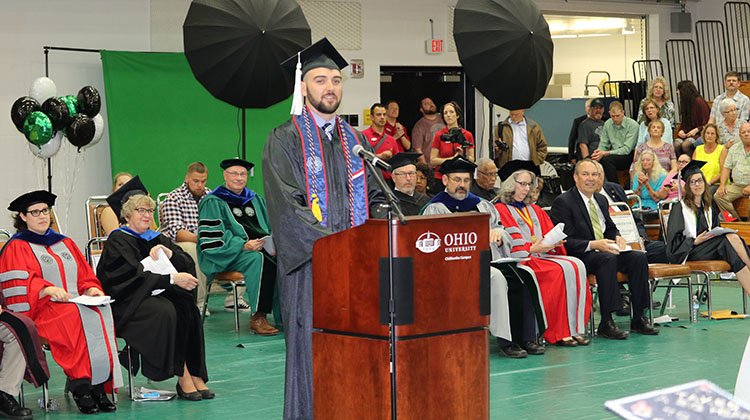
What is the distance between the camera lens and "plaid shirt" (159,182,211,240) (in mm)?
9555

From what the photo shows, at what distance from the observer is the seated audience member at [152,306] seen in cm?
647

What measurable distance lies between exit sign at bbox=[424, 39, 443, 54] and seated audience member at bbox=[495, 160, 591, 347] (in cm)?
644

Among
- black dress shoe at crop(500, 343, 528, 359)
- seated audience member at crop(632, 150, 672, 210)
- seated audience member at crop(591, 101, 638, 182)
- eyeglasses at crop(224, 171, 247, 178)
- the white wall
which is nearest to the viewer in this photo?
black dress shoe at crop(500, 343, 528, 359)

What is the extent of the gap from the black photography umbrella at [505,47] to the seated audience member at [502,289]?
1.10m

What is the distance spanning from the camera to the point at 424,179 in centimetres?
1087

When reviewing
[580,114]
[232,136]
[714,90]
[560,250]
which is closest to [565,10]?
[580,114]

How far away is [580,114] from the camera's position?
17219 millimetres

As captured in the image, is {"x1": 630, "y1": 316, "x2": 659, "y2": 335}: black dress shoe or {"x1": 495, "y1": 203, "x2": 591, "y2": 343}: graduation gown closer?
{"x1": 495, "y1": 203, "x2": 591, "y2": 343}: graduation gown

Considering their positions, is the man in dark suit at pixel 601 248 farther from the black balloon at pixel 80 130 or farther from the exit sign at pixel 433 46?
the exit sign at pixel 433 46

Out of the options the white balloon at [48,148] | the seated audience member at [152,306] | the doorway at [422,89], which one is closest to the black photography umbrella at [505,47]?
the seated audience member at [152,306]

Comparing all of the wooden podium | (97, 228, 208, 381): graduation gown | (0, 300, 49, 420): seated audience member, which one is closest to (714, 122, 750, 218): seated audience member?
(97, 228, 208, 381): graduation gown

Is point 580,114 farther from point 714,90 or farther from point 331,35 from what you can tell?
point 331,35

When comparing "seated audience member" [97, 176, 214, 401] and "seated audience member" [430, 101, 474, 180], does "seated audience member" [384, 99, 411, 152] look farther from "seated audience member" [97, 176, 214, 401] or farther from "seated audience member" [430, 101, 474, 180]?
"seated audience member" [97, 176, 214, 401]

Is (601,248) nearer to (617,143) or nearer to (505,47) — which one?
(505,47)
